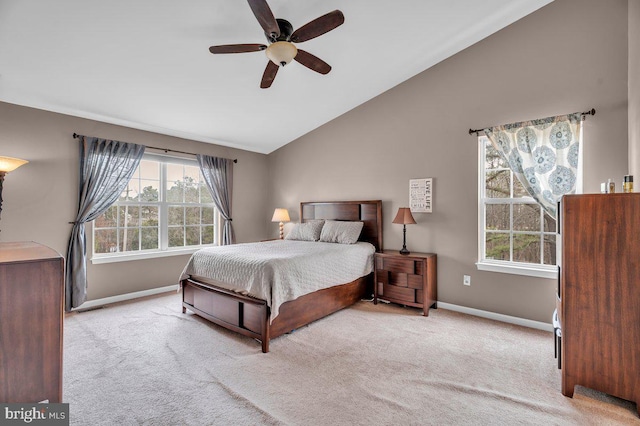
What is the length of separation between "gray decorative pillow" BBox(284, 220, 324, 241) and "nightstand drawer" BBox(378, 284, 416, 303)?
1.22 meters

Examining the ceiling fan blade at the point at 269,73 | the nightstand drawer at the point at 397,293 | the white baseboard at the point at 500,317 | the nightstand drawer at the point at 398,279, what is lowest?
the white baseboard at the point at 500,317

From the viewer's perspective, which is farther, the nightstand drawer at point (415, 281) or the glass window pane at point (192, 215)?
the glass window pane at point (192, 215)

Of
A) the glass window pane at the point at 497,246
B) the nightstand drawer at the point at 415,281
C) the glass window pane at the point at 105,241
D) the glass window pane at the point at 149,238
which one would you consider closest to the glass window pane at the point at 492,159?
the glass window pane at the point at 497,246

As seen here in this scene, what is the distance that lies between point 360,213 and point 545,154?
2.26 meters

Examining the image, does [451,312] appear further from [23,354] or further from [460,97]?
[23,354]

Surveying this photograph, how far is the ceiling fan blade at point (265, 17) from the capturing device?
180 cm

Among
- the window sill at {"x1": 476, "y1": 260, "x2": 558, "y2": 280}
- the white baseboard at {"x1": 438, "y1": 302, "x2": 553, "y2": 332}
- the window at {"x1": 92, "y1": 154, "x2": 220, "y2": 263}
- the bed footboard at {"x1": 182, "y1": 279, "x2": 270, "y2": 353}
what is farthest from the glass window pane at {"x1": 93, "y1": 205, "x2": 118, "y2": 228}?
the window sill at {"x1": 476, "y1": 260, "x2": 558, "y2": 280}

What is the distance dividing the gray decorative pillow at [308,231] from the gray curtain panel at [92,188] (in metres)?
2.39

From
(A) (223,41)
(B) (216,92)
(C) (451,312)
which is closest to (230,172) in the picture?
(B) (216,92)

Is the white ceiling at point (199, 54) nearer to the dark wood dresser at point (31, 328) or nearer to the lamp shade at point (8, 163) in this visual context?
the lamp shade at point (8, 163)

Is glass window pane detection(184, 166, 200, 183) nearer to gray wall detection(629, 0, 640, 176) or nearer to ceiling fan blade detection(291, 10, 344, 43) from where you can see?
ceiling fan blade detection(291, 10, 344, 43)

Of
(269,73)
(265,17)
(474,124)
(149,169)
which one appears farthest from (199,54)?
(474,124)

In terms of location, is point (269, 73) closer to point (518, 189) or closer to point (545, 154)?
point (545, 154)

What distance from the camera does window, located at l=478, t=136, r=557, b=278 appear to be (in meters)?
3.16
